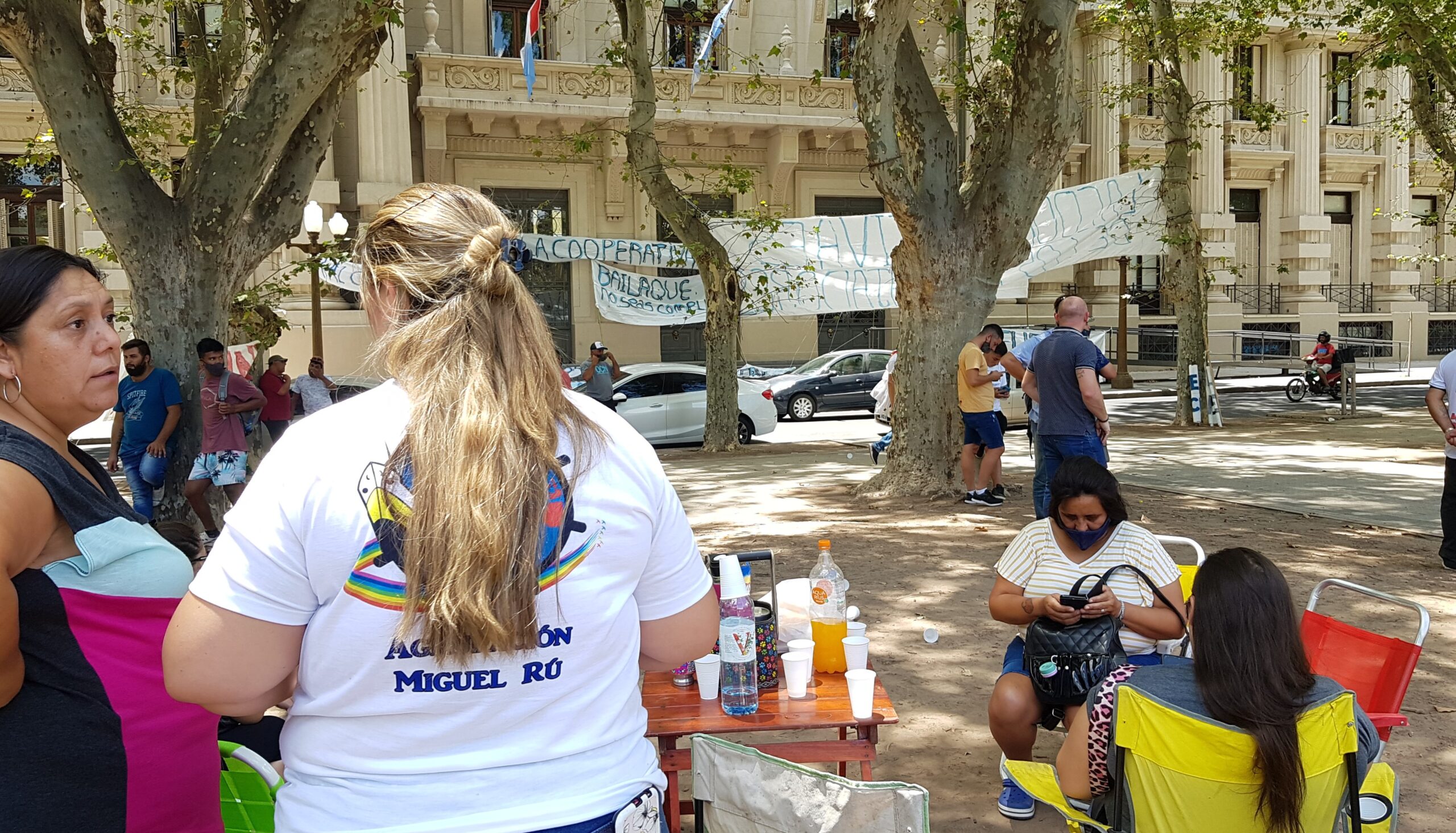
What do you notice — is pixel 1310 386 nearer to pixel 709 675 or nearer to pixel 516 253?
pixel 709 675

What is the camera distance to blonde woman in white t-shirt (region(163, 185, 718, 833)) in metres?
1.54

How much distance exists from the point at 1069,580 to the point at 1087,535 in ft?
0.56

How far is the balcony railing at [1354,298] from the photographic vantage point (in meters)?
33.8

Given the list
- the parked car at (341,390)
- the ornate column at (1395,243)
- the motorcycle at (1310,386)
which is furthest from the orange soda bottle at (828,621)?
the ornate column at (1395,243)

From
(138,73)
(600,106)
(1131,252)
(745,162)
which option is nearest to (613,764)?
(1131,252)

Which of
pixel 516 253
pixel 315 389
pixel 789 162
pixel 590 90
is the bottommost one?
pixel 315 389

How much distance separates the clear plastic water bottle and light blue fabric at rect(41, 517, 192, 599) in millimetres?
1349

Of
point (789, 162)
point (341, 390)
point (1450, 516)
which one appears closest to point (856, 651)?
point (1450, 516)

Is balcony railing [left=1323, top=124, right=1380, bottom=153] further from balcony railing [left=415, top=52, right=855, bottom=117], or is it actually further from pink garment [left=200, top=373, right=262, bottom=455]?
pink garment [left=200, top=373, right=262, bottom=455]

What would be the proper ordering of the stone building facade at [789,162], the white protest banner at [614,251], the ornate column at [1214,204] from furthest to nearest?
1. the ornate column at [1214,204]
2. the stone building facade at [789,162]
3. the white protest banner at [614,251]

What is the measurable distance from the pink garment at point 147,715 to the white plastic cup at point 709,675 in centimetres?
151

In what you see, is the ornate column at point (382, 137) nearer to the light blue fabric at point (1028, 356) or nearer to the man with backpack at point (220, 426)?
the man with backpack at point (220, 426)

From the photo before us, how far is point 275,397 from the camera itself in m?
12.5

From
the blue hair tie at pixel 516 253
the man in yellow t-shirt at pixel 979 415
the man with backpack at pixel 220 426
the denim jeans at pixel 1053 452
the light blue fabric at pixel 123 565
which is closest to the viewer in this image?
the blue hair tie at pixel 516 253
